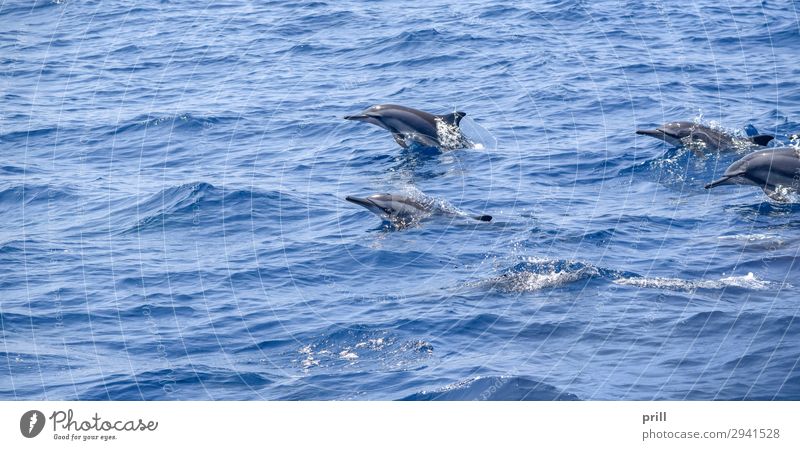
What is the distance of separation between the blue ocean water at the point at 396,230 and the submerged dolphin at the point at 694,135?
328mm

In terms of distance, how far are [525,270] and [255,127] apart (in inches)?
419

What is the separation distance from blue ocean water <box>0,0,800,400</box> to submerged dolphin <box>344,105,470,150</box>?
50 cm

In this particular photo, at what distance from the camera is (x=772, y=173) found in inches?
736

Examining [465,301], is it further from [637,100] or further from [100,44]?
[100,44]

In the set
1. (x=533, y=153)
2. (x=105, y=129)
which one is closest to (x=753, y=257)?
(x=533, y=153)

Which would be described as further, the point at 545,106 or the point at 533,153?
the point at 545,106

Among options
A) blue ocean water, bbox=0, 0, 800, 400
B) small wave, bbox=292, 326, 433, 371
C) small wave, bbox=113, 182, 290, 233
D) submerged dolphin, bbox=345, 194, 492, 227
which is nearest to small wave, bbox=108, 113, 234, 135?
blue ocean water, bbox=0, 0, 800, 400

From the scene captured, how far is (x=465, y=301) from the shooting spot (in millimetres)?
15352

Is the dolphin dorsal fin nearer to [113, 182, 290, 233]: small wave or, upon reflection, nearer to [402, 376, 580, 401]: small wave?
[113, 182, 290, 233]: small wave

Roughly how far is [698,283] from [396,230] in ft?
17.1

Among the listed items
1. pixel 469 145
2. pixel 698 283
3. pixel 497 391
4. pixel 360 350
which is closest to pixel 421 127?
pixel 469 145

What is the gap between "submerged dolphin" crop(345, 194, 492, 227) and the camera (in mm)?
18969

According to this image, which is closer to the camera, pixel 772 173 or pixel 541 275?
pixel 541 275

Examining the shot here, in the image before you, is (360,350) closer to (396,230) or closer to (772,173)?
(396,230)
